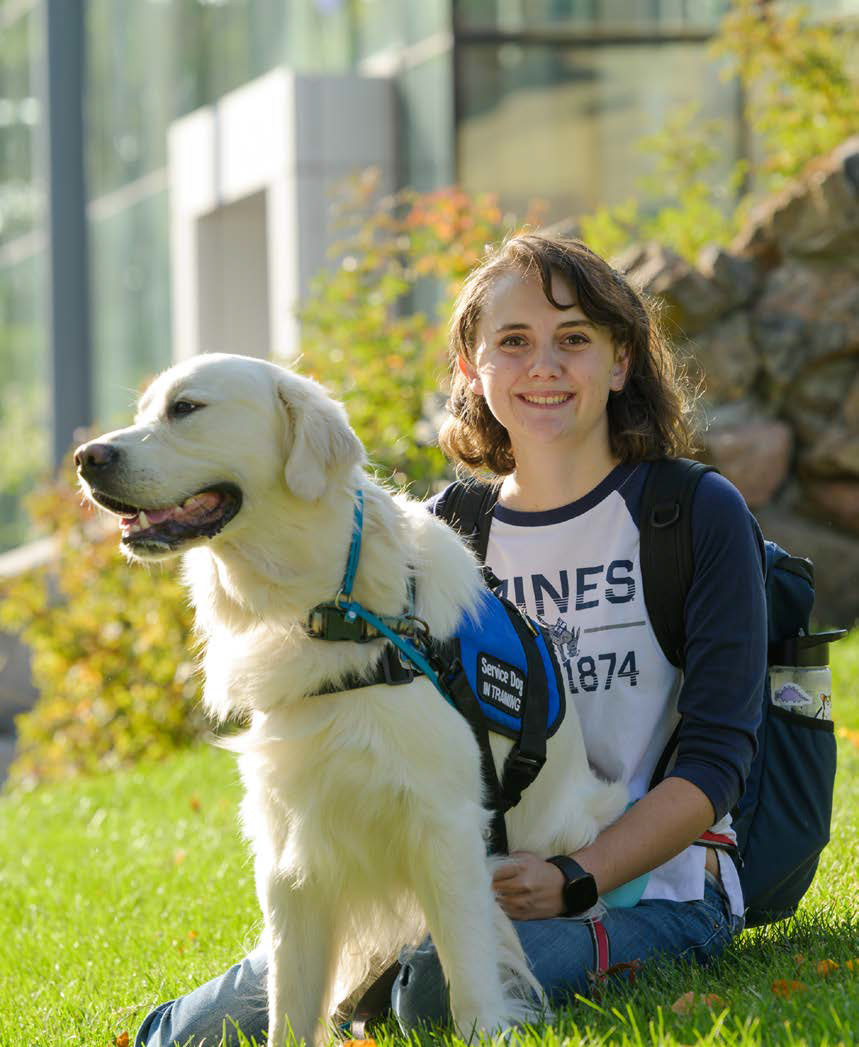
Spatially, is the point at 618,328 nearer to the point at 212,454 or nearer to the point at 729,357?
the point at 212,454

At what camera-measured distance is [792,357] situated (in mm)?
8117

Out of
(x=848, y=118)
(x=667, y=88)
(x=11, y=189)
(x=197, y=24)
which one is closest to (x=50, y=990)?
(x=848, y=118)

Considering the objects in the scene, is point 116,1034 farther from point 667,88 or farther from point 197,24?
point 197,24

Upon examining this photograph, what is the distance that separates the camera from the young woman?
119 inches

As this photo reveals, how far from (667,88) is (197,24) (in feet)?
20.9

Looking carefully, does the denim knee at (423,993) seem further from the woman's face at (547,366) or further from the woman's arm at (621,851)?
the woman's face at (547,366)

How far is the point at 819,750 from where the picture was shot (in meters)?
3.31

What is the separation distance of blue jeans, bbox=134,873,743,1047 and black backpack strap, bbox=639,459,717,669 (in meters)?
0.58

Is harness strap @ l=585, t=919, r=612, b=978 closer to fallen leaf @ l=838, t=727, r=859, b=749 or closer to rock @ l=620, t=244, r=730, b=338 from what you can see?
fallen leaf @ l=838, t=727, r=859, b=749

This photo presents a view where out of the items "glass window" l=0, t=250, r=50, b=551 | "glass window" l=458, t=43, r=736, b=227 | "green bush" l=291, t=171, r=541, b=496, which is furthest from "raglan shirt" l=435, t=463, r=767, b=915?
"glass window" l=0, t=250, r=50, b=551

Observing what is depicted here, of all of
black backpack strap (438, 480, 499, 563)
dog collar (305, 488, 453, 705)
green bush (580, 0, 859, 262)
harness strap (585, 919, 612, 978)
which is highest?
green bush (580, 0, 859, 262)

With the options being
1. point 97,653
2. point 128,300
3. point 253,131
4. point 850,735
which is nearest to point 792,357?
point 850,735

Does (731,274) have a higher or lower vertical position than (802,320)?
higher

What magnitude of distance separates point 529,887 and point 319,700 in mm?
593
